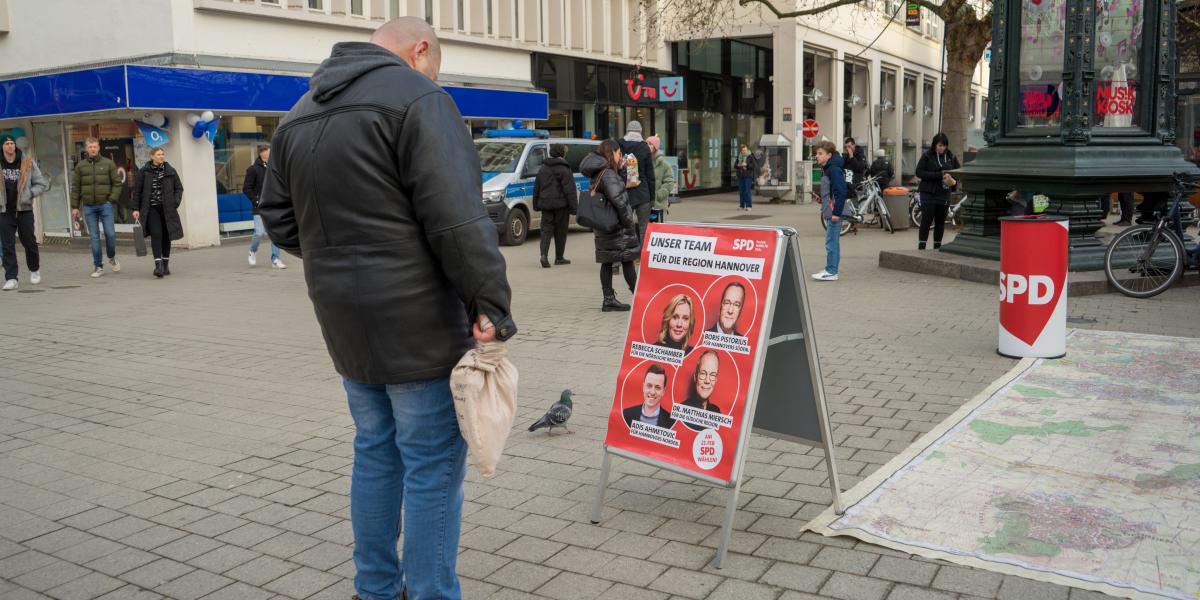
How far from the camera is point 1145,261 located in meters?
10.4

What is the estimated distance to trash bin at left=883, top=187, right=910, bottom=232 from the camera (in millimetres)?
20375

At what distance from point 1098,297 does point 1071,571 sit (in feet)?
24.9

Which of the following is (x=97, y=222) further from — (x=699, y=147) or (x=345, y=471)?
(x=699, y=147)

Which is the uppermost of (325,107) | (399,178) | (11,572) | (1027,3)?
(1027,3)

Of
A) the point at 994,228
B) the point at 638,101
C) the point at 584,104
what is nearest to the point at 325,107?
the point at 994,228

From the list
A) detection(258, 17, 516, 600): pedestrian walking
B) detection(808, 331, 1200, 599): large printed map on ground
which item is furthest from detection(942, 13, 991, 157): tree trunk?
detection(258, 17, 516, 600): pedestrian walking

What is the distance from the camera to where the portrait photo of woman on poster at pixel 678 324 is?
170 inches

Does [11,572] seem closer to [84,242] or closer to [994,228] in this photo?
[994,228]

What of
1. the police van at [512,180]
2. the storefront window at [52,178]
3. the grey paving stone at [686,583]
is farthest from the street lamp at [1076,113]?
the storefront window at [52,178]

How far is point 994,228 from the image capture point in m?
12.7

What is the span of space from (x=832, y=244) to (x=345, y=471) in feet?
27.0

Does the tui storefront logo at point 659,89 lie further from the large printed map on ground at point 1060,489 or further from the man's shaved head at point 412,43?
the man's shaved head at point 412,43

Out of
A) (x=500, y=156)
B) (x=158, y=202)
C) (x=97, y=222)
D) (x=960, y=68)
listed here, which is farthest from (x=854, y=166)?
(x=97, y=222)

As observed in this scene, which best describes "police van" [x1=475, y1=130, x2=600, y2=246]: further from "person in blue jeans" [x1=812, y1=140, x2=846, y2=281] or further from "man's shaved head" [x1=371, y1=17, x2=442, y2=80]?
"man's shaved head" [x1=371, y1=17, x2=442, y2=80]
